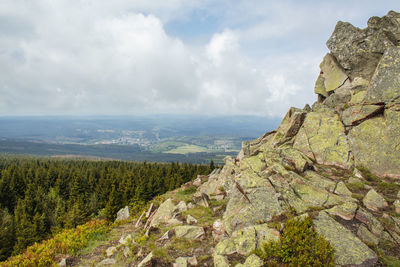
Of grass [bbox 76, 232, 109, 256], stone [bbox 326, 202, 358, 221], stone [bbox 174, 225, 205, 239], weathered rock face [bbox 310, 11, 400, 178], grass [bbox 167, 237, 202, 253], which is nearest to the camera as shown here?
stone [bbox 326, 202, 358, 221]

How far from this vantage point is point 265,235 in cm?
1262

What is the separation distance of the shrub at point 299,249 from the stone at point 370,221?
11.8ft

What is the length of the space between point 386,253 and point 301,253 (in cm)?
468

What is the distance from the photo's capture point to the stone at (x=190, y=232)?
17.0 meters

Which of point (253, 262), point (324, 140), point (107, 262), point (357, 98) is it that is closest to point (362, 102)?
point (357, 98)

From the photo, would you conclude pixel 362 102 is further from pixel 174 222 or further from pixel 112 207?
pixel 112 207

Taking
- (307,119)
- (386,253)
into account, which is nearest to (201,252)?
(386,253)

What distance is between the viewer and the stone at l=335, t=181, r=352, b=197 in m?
15.8

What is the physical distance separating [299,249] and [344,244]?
2.59 metres

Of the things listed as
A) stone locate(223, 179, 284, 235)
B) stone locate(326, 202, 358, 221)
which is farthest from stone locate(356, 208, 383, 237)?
stone locate(223, 179, 284, 235)

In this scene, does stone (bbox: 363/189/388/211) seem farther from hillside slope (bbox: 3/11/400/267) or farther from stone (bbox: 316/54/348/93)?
stone (bbox: 316/54/348/93)

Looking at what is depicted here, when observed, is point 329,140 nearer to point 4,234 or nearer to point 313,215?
point 313,215

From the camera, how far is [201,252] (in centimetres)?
1483

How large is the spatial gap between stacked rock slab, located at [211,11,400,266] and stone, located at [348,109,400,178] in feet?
0.23
